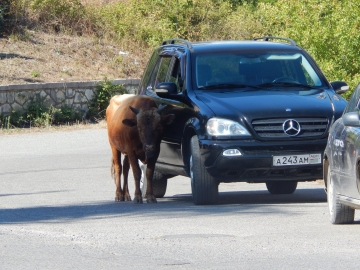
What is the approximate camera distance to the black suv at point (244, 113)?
11.4m

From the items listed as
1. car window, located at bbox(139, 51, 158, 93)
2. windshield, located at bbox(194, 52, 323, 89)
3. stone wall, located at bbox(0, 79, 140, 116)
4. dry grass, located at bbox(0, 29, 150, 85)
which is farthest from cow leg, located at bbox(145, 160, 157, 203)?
dry grass, located at bbox(0, 29, 150, 85)

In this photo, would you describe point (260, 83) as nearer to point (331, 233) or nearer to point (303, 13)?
point (331, 233)

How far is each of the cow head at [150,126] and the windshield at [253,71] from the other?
746mm

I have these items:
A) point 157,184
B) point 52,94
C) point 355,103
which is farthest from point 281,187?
point 52,94

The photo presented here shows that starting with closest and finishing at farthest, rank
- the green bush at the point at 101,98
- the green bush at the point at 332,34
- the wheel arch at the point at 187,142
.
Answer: the wheel arch at the point at 187,142 → the green bush at the point at 332,34 → the green bush at the point at 101,98

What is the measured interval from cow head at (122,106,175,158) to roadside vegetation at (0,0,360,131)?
9801mm

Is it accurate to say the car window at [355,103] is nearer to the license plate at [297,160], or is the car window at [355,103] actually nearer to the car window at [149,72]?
the license plate at [297,160]

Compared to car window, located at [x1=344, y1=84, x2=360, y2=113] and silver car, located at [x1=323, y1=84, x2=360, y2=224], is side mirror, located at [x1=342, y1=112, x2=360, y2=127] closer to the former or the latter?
silver car, located at [x1=323, y1=84, x2=360, y2=224]

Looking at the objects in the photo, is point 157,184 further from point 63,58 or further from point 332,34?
point 63,58

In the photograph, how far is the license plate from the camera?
11406 mm

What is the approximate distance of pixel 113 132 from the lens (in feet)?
45.3

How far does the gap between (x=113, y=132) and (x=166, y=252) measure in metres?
5.77

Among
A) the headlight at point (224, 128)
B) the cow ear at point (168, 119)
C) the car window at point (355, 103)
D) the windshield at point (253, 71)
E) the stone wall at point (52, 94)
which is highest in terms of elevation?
the car window at point (355, 103)

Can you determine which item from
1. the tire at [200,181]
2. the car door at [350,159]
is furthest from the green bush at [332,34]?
the car door at [350,159]
